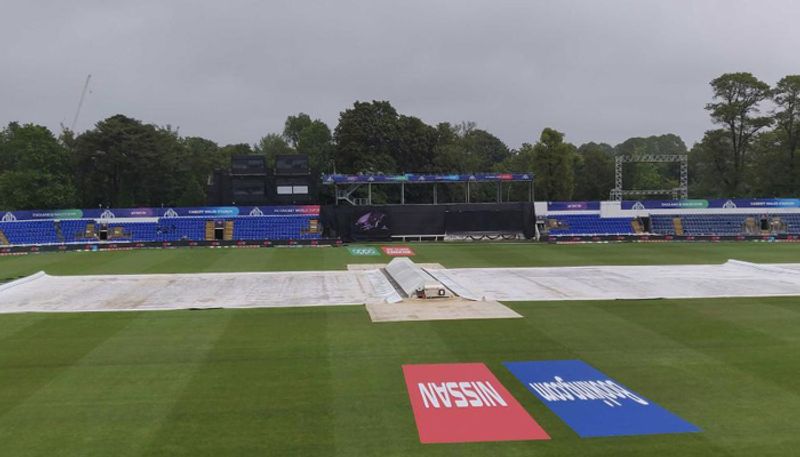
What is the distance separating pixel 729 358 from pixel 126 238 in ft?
143

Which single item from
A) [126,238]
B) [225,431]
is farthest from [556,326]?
[126,238]

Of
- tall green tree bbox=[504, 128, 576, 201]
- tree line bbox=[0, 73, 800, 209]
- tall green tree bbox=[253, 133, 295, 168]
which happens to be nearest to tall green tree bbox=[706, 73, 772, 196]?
tree line bbox=[0, 73, 800, 209]

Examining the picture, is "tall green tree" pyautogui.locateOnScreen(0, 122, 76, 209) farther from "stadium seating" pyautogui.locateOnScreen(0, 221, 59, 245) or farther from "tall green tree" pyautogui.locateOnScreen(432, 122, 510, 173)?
"tall green tree" pyautogui.locateOnScreen(432, 122, 510, 173)

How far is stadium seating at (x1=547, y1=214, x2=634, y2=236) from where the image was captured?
45469 mm

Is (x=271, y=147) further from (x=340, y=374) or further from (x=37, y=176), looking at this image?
(x=340, y=374)

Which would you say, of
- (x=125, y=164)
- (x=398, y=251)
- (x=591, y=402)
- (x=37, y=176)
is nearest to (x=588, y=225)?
(x=398, y=251)

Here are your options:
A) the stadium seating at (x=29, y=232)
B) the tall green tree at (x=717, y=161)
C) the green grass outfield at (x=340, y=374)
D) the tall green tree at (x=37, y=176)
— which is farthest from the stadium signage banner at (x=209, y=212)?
the tall green tree at (x=717, y=161)

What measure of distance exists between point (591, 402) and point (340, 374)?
3987mm

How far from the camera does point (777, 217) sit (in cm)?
4591

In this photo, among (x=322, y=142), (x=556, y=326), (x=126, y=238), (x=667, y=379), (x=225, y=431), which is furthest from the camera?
(x=322, y=142)

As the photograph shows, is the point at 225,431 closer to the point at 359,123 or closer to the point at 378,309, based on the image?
the point at 378,309

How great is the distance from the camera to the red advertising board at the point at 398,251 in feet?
107

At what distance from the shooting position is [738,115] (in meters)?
56.8

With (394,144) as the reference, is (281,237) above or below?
below
